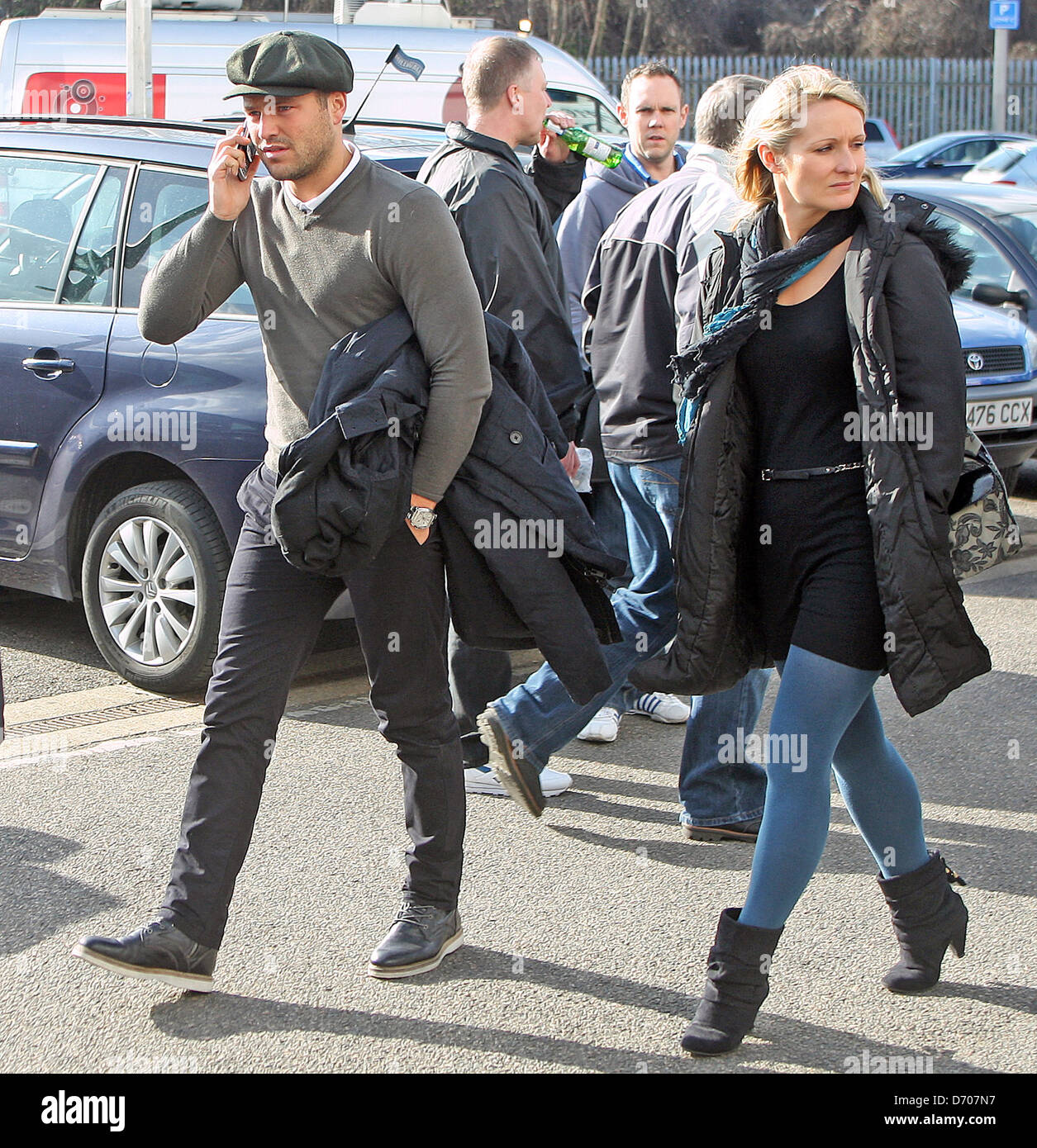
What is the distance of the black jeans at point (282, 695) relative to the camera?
3.33 m

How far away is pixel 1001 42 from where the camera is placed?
2562 cm

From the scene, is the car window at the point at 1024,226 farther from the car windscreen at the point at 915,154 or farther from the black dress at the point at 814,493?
the car windscreen at the point at 915,154

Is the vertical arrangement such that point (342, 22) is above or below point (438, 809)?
above

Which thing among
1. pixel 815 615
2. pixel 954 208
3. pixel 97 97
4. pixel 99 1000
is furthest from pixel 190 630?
pixel 97 97

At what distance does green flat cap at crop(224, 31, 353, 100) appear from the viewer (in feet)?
10.4

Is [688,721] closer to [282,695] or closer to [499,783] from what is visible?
[499,783]

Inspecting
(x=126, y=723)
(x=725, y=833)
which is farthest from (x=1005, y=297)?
(x=126, y=723)

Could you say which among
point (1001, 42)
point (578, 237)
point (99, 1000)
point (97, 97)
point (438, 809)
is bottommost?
point (99, 1000)

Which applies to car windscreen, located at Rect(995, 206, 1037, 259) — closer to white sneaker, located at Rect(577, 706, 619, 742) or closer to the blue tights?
white sneaker, located at Rect(577, 706, 619, 742)

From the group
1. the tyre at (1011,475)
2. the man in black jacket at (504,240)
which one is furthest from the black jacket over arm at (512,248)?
the tyre at (1011,475)

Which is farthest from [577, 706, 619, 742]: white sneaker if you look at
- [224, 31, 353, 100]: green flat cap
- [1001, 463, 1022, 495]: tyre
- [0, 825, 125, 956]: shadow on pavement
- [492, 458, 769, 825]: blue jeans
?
[1001, 463, 1022, 495]: tyre

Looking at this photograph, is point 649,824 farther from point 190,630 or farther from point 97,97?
point 97,97

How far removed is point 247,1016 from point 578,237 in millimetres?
3166

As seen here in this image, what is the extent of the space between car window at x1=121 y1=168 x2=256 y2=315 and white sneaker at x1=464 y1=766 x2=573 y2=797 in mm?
1938
